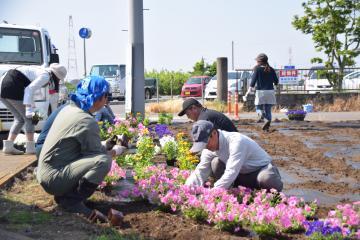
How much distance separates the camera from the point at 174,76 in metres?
54.4

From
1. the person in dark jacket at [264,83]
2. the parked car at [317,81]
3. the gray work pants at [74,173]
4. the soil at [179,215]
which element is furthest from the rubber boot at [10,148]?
the parked car at [317,81]

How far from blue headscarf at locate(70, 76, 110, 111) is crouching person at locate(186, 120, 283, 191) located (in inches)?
36.5

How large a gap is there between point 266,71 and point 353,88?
35.7 feet

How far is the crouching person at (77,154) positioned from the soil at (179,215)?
0.23 metres

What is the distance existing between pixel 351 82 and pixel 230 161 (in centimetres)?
1882

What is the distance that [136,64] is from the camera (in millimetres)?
15516

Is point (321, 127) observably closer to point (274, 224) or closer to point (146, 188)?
point (146, 188)

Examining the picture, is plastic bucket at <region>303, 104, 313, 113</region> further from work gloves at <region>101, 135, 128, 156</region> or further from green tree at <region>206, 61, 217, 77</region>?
green tree at <region>206, 61, 217, 77</region>

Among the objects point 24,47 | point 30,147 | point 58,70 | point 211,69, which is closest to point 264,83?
point 24,47

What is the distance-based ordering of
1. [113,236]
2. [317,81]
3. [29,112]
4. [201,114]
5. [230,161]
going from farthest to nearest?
1. [317,81]
2. [29,112]
3. [201,114]
4. [230,161]
5. [113,236]

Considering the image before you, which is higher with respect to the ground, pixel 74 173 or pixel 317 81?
pixel 317 81

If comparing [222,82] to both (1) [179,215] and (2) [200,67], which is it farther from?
(2) [200,67]

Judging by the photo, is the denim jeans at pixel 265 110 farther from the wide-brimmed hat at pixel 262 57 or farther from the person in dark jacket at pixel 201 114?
the person in dark jacket at pixel 201 114

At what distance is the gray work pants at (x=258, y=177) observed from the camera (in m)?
5.50
